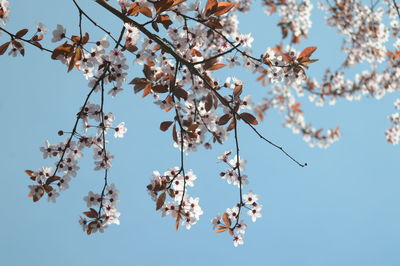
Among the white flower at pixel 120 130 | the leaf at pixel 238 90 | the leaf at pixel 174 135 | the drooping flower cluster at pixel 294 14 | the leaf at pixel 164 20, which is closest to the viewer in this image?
the leaf at pixel 164 20

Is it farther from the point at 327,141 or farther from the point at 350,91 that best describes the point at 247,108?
the point at 327,141

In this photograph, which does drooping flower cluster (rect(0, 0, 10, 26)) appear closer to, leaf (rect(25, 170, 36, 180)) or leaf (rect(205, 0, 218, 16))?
leaf (rect(25, 170, 36, 180))

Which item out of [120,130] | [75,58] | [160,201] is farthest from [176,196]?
[75,58]

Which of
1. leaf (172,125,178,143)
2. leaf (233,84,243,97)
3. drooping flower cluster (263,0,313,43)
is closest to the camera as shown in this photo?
leaf (172,125,178,143)

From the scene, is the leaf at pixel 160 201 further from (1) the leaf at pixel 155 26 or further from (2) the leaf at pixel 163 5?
(2) the leaf at pixel 163 5

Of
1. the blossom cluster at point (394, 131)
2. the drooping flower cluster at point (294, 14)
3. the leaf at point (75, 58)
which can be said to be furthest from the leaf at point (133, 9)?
the blossom cluster at point (394, 131)

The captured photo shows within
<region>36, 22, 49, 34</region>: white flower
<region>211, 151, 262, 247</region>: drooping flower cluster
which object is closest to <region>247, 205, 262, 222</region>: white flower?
<region>211, 151, 262, 247</region>: drooping flower cluster

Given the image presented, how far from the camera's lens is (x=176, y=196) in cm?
314

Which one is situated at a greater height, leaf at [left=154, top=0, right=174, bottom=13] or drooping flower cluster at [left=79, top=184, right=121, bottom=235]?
leaf at [left=154, top=0, right=174, bottom=13]

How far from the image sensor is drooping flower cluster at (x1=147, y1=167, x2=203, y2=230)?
2.96 meters

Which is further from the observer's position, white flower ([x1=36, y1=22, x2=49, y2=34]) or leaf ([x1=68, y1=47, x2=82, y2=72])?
white flower ([x1=36, y1=22, x2=49, y2=34])

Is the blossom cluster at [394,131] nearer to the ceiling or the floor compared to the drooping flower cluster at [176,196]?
nearer to the ceiling

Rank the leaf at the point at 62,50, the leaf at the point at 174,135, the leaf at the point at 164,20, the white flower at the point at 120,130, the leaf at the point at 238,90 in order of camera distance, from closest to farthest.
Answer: the leaf at the point at 62,50
the leaf at the point at 164,20
the leaf at the point at 174,135
the leaf at the point at 238,90
the white flower at the point at 120,130

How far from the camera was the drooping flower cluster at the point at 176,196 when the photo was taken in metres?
2.96
